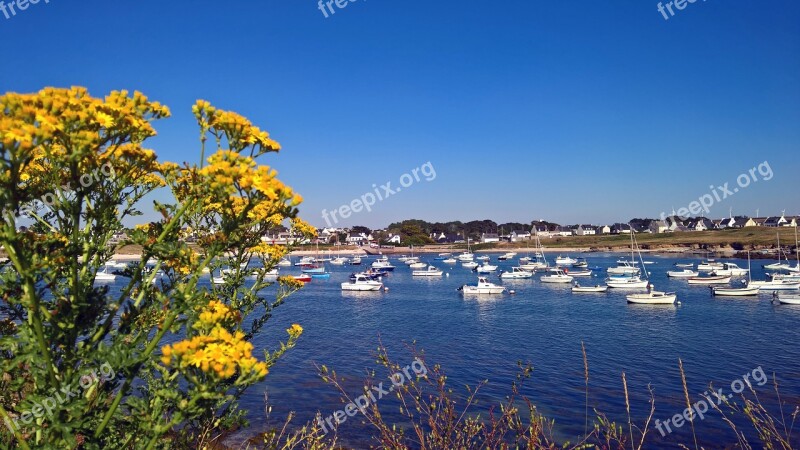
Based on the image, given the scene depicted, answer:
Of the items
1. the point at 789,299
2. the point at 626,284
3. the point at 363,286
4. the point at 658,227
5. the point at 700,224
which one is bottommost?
the point at 789,299

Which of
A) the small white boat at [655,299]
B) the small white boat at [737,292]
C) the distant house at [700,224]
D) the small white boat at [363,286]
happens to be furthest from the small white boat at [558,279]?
the distant house at [700,224]

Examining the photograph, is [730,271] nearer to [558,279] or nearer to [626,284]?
[626,284]

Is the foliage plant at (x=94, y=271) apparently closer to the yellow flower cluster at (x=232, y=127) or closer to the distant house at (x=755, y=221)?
the yellow flower cluster at (x=232, y=127)

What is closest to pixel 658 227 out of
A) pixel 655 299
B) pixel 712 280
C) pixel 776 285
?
pixel 712 280

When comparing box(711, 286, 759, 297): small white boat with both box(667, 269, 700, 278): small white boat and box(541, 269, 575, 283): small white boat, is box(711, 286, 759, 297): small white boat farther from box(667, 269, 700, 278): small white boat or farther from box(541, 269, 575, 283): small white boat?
box(541, 269, 575, 283): small white boat

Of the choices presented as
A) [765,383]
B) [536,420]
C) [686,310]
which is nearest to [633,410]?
[765,383]

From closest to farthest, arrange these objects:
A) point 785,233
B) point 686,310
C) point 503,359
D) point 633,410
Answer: point 633,410
point 503,359
point 686,310
point 785,233

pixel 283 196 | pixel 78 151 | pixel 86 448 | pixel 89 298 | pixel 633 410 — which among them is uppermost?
pixel 78 151

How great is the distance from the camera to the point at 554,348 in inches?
1278

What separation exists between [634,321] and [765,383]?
695 inches

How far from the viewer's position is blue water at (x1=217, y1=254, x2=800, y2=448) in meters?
22.0

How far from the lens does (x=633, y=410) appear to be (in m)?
21.6

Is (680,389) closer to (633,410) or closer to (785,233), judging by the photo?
(633,410)

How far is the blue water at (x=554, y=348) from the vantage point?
72.2 ft
